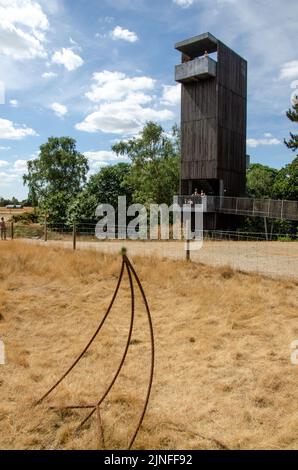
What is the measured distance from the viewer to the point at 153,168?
4159cm

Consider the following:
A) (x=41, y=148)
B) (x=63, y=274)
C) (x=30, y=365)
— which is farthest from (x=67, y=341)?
(x=41, y=148)

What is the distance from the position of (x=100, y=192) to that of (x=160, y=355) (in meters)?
33.3

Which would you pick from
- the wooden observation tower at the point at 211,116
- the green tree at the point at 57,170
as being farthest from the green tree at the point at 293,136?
the green tree at the point at 57,170

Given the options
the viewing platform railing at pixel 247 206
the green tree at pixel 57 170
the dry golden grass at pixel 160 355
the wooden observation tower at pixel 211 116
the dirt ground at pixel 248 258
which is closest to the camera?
the dry golden grass at pixel 160 355

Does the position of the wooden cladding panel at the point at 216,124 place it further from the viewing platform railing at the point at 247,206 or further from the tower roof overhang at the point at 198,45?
the viewing platform railing at the point at 247,206

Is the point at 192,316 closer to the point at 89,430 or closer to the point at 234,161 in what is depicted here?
the point at 89,430

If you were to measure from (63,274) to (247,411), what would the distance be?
8634mm

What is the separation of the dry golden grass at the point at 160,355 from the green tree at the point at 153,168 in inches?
1065

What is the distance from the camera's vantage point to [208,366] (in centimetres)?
796

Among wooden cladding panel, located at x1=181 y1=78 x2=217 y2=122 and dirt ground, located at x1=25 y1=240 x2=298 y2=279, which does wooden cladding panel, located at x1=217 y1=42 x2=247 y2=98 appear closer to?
wooden cladding panel, located at x1=181 y1=78 x2=217 y2=122

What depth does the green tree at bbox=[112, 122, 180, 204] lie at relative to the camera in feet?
135

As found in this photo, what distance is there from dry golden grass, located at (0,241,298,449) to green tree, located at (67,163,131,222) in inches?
795

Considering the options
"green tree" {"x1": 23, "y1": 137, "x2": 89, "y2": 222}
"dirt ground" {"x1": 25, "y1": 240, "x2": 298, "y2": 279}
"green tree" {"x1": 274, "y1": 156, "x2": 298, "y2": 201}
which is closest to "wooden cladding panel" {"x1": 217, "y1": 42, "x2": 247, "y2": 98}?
"green tree" {"x1": 274, "y1": 156, "x2": 298, "y2": 201}

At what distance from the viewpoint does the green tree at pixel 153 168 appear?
41.0 meters
